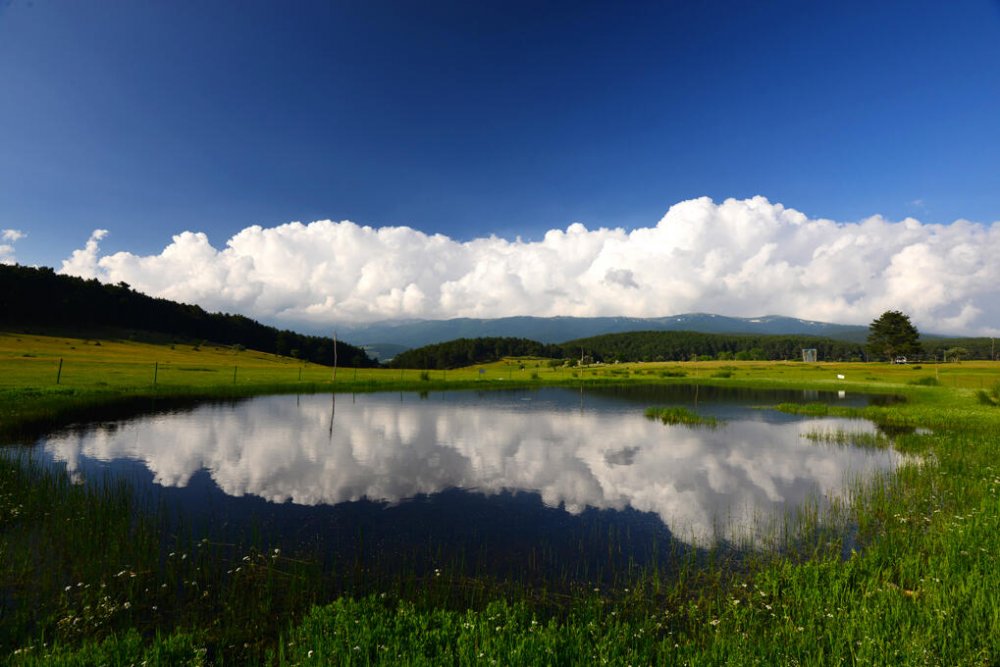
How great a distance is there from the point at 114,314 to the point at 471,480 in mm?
195648

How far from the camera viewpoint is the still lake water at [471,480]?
13.9 meters

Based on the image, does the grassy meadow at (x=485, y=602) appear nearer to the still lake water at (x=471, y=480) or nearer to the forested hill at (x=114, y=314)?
the still lake water at (x=471, y=480)

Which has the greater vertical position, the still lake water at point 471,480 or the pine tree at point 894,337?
the pine tree at point 894,337

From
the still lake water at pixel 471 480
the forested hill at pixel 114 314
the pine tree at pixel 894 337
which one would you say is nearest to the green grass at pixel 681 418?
the still lake water at pixel 471 480

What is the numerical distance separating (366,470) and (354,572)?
11.7 m

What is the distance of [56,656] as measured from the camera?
700 centimetres

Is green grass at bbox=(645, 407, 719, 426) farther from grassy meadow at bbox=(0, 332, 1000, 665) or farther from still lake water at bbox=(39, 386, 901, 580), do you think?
grassy meadow at bbox=(0, 332, 1000, 665)

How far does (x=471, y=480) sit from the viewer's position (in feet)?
71.0

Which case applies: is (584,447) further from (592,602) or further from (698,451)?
(592,602)

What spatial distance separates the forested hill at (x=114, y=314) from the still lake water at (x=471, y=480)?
157 meters

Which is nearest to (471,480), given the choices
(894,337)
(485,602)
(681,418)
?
(485,602)

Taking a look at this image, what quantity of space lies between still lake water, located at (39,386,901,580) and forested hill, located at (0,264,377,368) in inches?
6166

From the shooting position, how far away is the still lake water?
45.5ft

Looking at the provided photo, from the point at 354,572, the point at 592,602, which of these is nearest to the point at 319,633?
the point at 354,572
